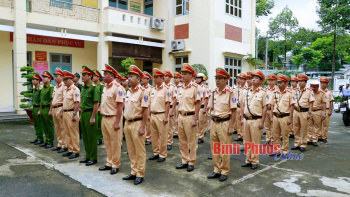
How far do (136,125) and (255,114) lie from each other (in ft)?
7.87

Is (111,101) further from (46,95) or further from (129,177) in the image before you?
(46,95)

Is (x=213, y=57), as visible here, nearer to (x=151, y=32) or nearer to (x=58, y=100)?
(x=151, y=32)

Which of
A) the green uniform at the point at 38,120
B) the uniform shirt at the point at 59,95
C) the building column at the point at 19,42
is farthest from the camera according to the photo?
the building column at the point at 19,42

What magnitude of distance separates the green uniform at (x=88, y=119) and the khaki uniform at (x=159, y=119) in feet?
4.11

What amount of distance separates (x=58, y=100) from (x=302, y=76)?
6.27m

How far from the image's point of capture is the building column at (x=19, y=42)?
11.6m

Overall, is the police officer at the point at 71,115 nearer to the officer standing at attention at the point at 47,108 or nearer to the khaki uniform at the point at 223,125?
the officer standing at attention at the point at 47,108

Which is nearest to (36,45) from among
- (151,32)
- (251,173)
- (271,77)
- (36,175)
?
(151,32)

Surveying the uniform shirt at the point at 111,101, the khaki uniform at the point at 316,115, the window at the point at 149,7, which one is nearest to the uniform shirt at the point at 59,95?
the uniform shirt at the point at 111,101

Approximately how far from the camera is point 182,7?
52.9 feet

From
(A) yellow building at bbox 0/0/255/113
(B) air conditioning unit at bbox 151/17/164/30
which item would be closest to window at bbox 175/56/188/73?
(A) yellow building at bbox 0/0/255/113

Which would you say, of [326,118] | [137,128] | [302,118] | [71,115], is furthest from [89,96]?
[326,118]

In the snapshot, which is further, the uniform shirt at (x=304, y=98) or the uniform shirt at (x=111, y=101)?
the uniform shirt at (x=304, y=98)

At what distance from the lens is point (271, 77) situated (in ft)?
22.8
